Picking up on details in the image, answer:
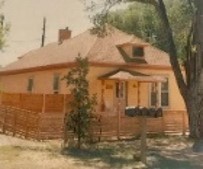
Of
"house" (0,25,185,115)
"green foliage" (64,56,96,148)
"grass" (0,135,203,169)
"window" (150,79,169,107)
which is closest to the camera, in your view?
"grass" (0,135,203,169)

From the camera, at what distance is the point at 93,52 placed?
2783cm

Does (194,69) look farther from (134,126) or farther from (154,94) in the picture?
(154,94)

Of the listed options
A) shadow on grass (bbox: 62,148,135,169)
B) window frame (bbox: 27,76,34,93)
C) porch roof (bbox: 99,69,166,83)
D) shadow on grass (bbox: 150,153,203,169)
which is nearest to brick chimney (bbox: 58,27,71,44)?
window frame (bbox: 27,76,34,93)

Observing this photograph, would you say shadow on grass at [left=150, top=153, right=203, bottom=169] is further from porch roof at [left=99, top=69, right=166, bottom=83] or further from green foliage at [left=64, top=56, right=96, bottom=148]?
porch roof at [left=99, top=69, right=166, bottom=83]

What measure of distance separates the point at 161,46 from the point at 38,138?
37032 millimetres

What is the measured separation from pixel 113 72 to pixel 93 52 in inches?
77.1

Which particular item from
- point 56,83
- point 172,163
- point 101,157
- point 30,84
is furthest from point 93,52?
point 172,163

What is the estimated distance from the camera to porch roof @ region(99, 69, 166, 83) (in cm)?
2580

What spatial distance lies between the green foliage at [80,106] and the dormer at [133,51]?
11.0 metres

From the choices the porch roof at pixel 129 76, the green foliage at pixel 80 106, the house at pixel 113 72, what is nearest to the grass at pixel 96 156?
the green foliage at pixel 80 106

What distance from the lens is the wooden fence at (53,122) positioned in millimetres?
19547

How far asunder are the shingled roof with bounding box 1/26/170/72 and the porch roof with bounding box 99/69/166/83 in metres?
0.76

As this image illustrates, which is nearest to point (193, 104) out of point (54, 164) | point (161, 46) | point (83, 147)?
point (83, 147)

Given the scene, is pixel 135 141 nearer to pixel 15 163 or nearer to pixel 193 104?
pixel 193 104
